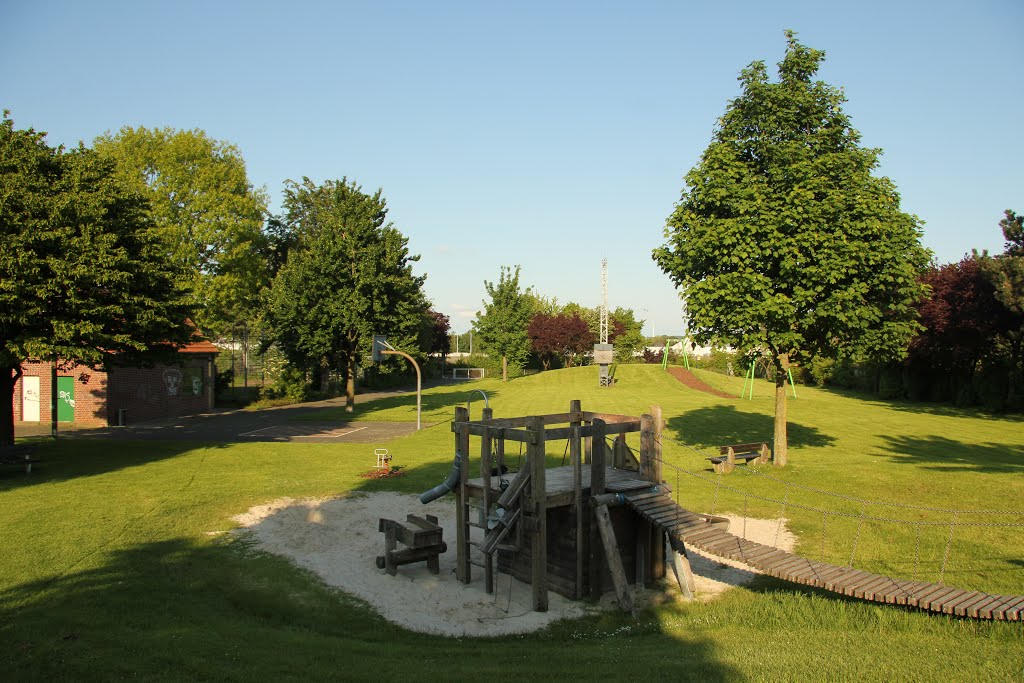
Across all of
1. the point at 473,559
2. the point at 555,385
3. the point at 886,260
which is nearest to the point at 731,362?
the point at 555,385

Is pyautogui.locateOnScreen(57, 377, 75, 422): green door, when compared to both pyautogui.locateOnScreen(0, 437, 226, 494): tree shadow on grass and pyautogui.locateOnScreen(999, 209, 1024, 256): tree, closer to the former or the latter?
pyautogui.locateOnScreen(0, 437, 226, 494): tree shadow on grass

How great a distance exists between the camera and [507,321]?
68.4 meters

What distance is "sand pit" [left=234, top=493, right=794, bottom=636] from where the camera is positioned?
37.1 ft

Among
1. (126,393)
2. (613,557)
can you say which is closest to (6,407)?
(126,393)

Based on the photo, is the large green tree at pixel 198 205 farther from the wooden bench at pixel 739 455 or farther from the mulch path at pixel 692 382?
the mulch path at pixel 692 382

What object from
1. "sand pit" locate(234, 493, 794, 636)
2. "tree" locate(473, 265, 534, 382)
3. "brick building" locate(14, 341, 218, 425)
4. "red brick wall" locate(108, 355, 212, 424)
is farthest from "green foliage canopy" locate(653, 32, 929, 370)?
"tree" locate(473, 265, 534, 382)

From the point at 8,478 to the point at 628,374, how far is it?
53234 millimetres

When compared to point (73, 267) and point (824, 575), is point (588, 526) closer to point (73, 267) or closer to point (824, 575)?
point (824, 575)

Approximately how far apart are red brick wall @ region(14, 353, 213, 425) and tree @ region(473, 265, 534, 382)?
105 ft

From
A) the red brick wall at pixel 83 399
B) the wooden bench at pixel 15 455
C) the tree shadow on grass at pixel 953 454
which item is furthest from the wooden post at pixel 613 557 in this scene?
the red brick wall at pixel 83 399

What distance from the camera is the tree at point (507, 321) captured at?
68.4 metres

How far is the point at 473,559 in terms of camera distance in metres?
14.2

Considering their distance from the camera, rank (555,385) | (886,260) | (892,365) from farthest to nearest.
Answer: (555,385)
(892,365)
(886,260)

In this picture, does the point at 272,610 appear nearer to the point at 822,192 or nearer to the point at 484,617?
the point at 484,617
